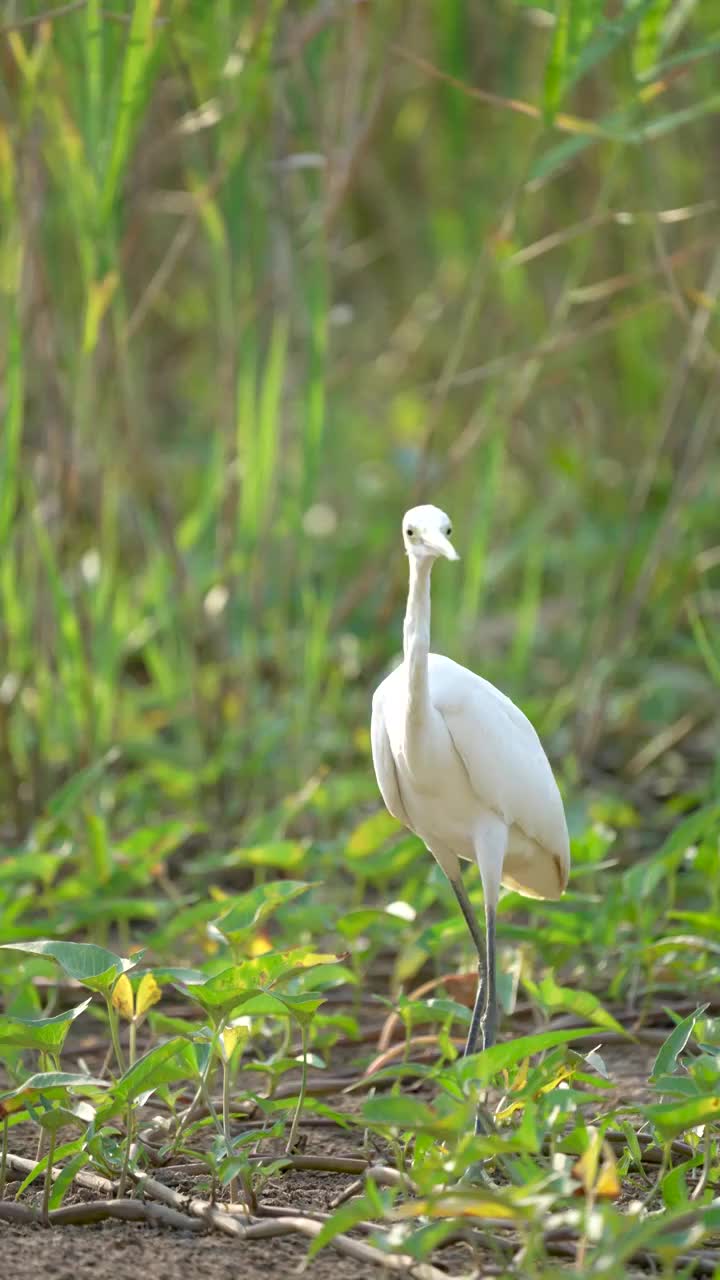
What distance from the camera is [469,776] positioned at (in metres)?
2.00

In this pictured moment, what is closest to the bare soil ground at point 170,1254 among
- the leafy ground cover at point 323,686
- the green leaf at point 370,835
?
the leafy ground cover at point 323,686

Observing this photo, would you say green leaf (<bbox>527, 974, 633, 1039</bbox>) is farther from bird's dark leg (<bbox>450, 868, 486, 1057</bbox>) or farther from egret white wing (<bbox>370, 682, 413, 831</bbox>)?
egret white wing (<bbox>370, 682, 413, 831</bbox>)

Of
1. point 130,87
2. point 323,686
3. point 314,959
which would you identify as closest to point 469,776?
point 314,959

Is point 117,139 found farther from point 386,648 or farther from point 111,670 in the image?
point 386,648

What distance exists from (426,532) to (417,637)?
0.54ft

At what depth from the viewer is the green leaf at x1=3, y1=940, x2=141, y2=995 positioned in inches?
65.8

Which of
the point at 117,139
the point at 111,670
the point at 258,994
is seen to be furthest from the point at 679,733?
the point at 258,994

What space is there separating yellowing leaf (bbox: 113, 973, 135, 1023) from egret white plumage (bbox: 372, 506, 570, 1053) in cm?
45

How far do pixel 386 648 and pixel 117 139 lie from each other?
1.78 meters

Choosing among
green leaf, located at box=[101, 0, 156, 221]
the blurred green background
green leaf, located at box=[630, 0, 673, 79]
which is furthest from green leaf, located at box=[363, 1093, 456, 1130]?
green leaf, located at box=[630, 0, 673, 79]

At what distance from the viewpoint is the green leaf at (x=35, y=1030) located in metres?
1.63

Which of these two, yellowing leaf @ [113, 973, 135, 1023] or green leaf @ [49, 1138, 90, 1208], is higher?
yellowing leaf @ [113, 973, 135, 1023]

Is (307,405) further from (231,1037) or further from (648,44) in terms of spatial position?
(231,1037)

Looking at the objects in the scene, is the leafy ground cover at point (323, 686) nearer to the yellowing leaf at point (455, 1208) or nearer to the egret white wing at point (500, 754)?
the yellowing leaf at point (455, 1208)
